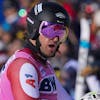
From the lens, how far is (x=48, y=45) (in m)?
4.40

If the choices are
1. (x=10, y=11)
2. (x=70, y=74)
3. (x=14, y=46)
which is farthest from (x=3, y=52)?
(x=10, y=11)

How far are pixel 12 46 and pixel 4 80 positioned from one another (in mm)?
5084

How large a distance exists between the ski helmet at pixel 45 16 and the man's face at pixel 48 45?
0.32 feet

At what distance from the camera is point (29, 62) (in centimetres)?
423

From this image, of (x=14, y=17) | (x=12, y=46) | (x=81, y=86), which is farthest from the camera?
(x=14, y=17)

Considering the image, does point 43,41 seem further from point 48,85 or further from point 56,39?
point 48,85

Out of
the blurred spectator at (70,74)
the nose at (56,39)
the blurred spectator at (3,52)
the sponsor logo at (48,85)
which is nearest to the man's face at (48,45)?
the nose at (56,39)

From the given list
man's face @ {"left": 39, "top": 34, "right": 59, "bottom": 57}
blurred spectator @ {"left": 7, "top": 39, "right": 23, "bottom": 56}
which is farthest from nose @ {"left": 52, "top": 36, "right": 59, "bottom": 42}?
blurred spectator @ {"left": 7, "top": 39, "right": 23, "bottom": 56}

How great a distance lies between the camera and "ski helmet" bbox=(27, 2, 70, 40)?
14.7 ft

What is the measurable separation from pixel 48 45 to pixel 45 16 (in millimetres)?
257

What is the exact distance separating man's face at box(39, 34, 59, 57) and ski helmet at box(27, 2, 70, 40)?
10cm

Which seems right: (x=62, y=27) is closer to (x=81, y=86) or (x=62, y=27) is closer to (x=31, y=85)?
(x=31, y=85)

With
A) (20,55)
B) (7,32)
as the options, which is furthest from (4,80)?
(7,32)

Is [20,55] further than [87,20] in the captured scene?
No
